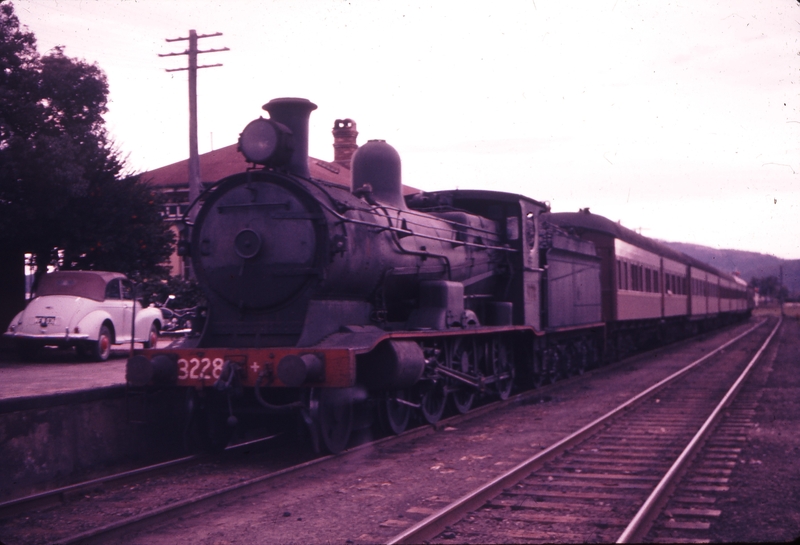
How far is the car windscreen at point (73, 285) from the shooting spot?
15.2 m

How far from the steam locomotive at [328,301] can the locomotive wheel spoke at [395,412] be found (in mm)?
27

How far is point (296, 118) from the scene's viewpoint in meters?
8.12

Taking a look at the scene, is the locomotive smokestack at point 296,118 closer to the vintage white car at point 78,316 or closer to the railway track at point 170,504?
the railway track at point 170,504

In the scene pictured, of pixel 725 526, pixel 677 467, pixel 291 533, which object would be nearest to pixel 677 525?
pixel 725 526

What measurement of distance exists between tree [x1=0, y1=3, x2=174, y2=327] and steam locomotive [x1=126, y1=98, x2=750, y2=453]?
783 centimetres

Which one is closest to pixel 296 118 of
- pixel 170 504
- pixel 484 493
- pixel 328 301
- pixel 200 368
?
pixel 328 301

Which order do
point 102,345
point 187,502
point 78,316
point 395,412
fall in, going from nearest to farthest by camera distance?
point 187,502 < point 395,412 < point 78,316 < point 102,345

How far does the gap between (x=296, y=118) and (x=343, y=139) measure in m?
28.3

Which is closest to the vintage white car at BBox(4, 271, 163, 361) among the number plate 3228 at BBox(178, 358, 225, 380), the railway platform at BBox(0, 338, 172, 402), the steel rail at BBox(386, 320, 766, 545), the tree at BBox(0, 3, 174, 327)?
the railway platform at BBox(0, 338, 172, 402)

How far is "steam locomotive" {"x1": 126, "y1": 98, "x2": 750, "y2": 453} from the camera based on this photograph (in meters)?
7.44

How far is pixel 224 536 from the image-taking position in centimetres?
512

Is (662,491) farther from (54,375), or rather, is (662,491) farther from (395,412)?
(54,375)

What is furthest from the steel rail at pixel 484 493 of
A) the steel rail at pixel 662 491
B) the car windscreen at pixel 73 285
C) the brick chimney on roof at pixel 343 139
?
the brick chimney on roof at pixel 343 139

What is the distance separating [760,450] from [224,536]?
5.64 meters
